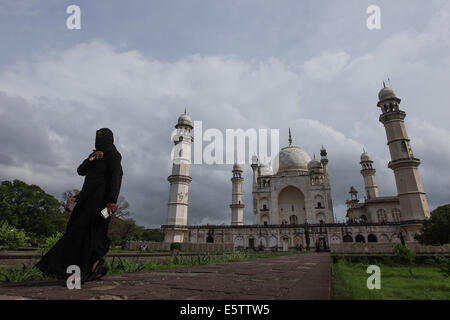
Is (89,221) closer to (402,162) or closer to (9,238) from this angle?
(9,238)

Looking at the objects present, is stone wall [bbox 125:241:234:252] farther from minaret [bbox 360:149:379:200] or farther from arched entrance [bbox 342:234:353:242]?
minaret [bbox 360:149:379:200]

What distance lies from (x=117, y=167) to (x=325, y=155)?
142 feet

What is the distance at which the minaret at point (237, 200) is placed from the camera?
44.6 m

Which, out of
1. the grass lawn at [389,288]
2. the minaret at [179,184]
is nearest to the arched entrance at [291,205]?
the minaret at [179,184]

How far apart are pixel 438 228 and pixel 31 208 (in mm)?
35935

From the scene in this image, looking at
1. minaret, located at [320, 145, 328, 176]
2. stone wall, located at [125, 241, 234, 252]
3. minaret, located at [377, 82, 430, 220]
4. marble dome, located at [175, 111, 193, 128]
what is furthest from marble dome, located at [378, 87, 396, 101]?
stone wall, located at [125, 241, 234, 252]

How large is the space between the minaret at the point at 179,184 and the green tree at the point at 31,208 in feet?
36.6

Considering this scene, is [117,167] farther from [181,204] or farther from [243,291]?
[181,204]

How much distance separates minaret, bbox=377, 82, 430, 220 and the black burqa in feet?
106

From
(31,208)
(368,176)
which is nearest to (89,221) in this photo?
(31,208)

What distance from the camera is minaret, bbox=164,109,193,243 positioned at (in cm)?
3038

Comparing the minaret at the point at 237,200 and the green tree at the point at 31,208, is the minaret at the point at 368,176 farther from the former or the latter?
the green tree at the point at 31,208
